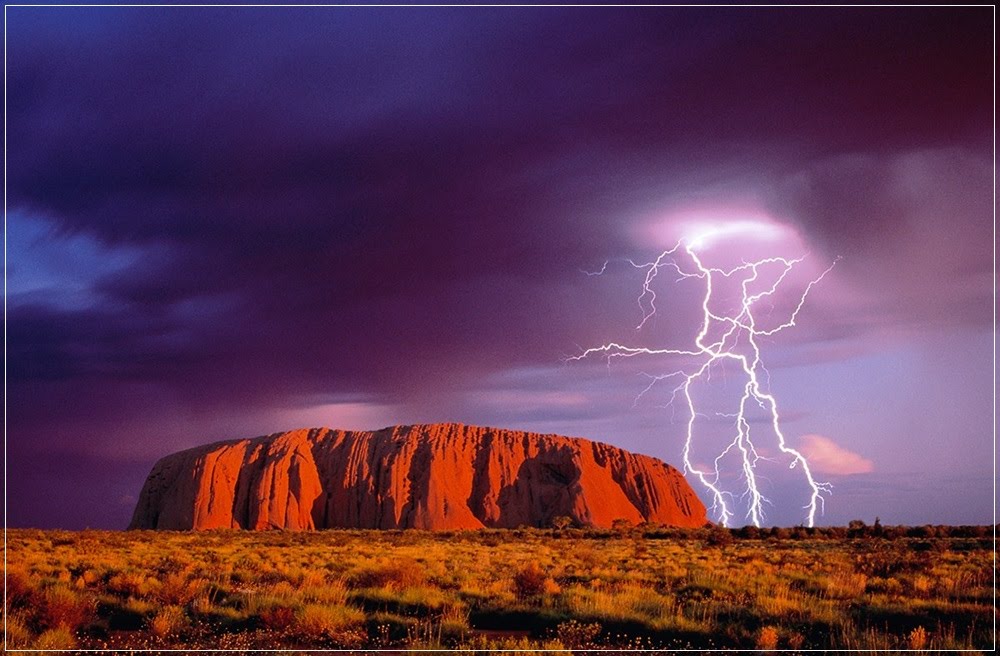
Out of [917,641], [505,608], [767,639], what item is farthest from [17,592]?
[917,641]

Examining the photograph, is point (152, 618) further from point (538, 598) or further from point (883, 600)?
point (883, 600)

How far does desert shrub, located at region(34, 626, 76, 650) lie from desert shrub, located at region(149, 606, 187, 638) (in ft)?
3.83

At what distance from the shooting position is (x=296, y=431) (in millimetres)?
101188

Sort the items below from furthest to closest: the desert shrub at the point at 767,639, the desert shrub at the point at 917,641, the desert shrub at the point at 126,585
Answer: the desert shrub at the point at 126,585, the desert shrub at the point at 767,639, the desert shrub at the point at 917,641

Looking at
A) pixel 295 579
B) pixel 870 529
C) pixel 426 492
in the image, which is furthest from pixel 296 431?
pixel 295 579

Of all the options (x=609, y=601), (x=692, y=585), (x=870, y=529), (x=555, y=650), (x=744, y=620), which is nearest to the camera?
(x=555, y=650)

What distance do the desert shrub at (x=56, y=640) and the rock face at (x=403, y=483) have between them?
73.2m

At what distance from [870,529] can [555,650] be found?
4320cm

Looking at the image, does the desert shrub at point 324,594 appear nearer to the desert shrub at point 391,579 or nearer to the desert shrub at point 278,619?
the desert shrub at point 391,579

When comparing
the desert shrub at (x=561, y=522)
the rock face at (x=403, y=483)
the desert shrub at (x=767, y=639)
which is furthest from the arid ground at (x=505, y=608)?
the rock face at (x=403, y=483)

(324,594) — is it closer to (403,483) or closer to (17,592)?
(17,592)

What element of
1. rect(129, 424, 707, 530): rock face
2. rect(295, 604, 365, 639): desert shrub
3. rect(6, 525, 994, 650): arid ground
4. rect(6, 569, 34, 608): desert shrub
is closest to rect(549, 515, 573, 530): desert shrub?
rect(129, 424, 707, 530): rock face

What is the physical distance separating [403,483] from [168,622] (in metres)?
80.6

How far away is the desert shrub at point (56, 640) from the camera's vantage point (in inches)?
400
